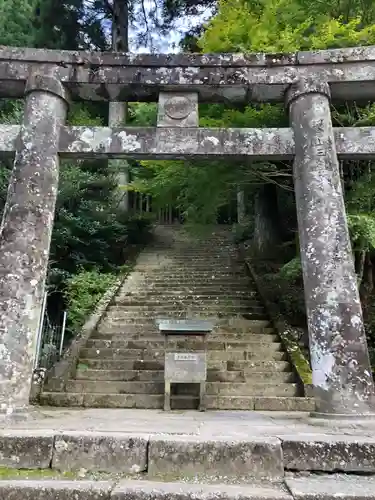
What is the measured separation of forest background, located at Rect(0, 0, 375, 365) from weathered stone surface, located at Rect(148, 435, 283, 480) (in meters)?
4.39

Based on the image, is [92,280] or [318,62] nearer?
[318,62]

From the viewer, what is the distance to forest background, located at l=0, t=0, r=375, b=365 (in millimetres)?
7992

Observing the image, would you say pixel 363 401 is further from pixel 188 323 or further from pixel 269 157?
pixel 269 157

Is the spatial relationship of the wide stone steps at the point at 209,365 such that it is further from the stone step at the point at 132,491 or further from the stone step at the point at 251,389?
the stone step at the point at 132,491

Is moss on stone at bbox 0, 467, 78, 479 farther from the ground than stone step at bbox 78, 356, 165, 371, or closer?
closer

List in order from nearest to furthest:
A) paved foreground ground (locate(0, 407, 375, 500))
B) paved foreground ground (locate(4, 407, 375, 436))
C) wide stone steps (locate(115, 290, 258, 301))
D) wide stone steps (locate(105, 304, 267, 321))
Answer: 1. paved foreground ground (locate(0, 407, 375, 500))
2. paved foreground ground (locate(4, 407, 375, 436))
3. wide stone steps (locate(105, 304, 267, 321))
4. wide stone steps (locate(115, 290, 258, 301))

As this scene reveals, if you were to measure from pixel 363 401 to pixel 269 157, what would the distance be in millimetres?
3217

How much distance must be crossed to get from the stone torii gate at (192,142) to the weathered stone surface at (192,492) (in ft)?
6.37

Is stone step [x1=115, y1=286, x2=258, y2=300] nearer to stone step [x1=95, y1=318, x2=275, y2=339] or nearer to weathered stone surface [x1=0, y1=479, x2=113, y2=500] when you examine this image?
stone step [x1=95, y1=318, x2=275, y2=339]

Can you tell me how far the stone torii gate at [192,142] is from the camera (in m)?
4.77

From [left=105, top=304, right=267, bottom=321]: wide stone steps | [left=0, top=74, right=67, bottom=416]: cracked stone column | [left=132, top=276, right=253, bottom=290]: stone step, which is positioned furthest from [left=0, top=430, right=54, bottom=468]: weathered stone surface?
[left=132, top=276, right=253, bottom=290]: stone step

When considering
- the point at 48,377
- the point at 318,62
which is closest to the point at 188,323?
the point at 48,377

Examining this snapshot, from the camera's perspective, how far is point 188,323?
604 cm

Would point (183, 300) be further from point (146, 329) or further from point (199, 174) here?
point (199, 174)
